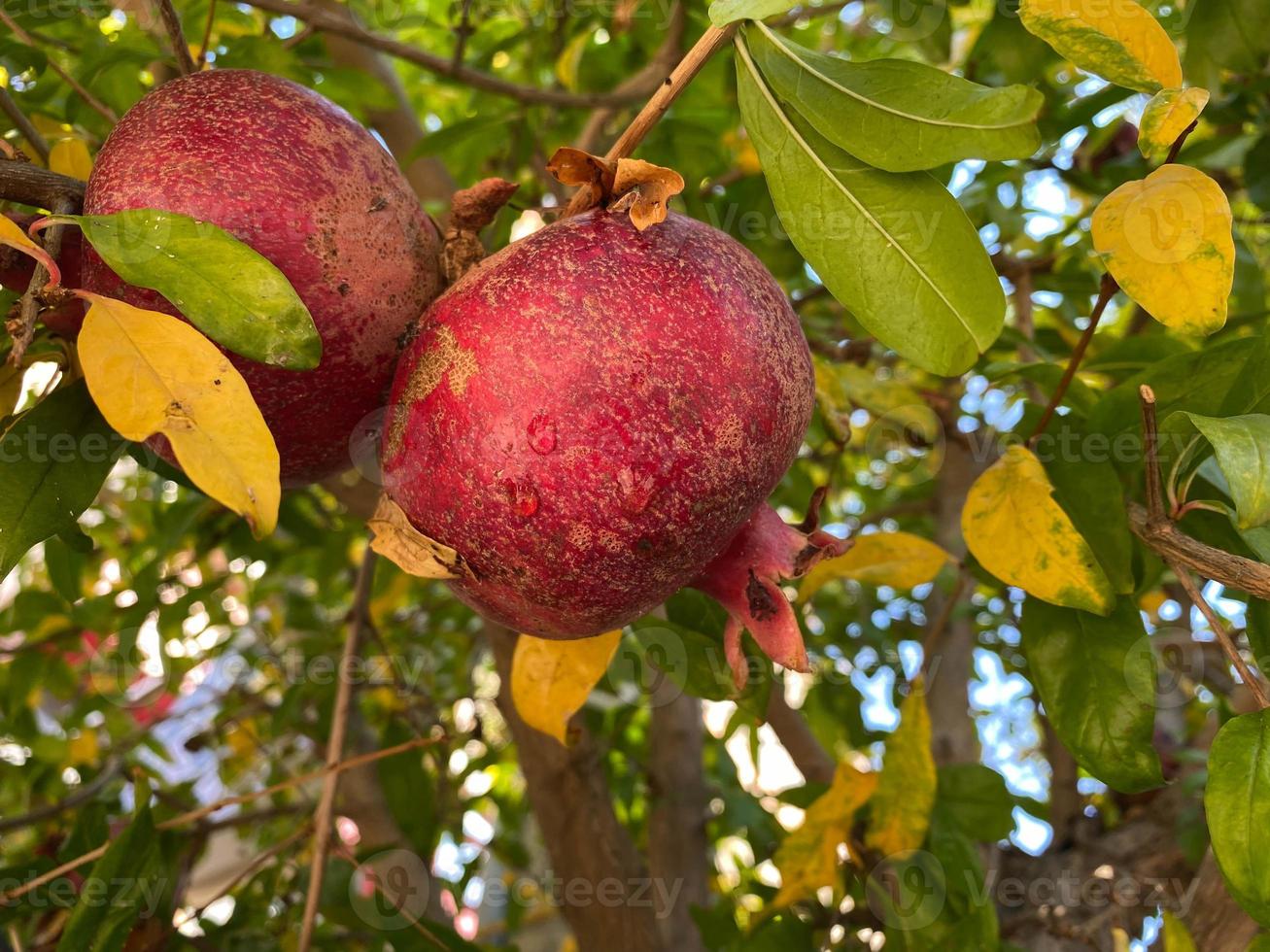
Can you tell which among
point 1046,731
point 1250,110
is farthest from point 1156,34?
point 1046,731

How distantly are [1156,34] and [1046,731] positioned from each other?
1.73 meters

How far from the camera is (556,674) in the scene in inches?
41.4

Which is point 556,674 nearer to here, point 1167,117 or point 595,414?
point 595,414

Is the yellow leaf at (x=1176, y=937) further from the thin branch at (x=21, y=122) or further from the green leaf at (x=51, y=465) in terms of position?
the thin branch at (x=21, y=122)

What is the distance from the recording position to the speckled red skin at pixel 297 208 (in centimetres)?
81

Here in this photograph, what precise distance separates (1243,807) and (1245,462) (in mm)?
258

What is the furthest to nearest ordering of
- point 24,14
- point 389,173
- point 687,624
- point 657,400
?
point 24,14 < point 687,624 < point 389,173 < point 657,400

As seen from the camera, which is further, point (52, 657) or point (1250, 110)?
point (52, 657)

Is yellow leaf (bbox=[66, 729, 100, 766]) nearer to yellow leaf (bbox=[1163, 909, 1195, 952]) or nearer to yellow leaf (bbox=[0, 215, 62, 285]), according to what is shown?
yellow leaf (bbox=[0, 215, 62, 285])

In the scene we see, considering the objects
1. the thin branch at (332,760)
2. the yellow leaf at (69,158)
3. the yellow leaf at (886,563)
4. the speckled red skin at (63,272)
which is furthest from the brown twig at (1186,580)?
the yellow leaf at (69,158)

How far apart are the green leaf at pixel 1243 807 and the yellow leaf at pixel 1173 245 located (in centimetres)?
31

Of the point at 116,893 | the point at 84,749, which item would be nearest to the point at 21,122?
the point at 116,893

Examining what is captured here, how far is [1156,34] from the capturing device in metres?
0.82

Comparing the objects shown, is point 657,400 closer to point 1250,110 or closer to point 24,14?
point 24,14
